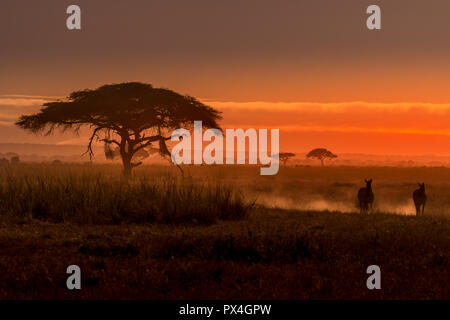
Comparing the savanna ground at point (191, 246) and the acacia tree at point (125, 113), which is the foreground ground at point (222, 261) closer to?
the savanna ground at point (191, 246)

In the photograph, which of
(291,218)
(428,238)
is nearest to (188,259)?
(428,238)

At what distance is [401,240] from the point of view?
1206 cm

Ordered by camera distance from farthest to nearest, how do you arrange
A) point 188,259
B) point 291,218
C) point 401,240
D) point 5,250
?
point 291,218 < point 401,240 < point 5,250 < point 188,259

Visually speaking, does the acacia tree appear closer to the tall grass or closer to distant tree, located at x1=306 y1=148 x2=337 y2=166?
the tall grass

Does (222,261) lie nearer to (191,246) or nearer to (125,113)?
(191,246)

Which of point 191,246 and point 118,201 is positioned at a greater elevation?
point 118,201

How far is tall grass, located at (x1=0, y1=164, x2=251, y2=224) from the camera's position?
15.8 meters

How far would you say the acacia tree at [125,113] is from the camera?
39438 mm

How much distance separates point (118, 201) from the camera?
1647 centimetres

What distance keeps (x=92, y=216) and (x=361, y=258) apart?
318 inches

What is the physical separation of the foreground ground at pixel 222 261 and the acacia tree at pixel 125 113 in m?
25.3

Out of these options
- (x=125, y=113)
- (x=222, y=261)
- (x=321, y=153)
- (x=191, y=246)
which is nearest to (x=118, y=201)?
(x=191, y=246)

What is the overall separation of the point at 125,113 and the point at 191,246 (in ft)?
96.9
